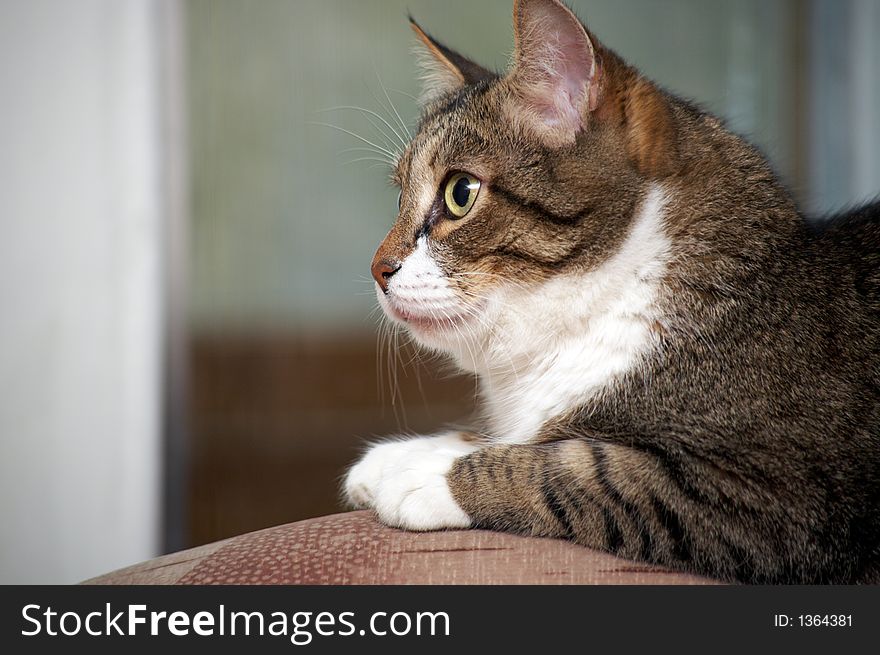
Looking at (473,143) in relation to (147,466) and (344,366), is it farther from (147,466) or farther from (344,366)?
(147,466)

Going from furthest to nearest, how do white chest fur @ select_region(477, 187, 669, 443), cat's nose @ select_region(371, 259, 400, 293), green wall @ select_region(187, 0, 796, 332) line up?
green wall @ select_region(187, 0, 796, 332) < cat's nose @ select_region(371, 259, 400, 293) < white chest fur @ select_region(477, 187, 669, 443)

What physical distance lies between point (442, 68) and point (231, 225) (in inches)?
44.9

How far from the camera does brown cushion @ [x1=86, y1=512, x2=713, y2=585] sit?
0.80 metres

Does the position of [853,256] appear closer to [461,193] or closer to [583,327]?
[583,327]

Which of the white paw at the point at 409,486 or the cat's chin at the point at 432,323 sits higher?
the cat's chin at the point at 432,323

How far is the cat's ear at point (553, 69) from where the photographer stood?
108 cm

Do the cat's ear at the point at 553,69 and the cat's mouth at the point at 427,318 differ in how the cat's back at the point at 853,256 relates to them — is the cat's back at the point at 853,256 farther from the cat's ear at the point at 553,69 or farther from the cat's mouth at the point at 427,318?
the cat's mouth at the point at 427,318

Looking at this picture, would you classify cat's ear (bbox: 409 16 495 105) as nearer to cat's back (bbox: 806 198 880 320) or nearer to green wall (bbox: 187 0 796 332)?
cat's back (bbox: 806 198 880 320)

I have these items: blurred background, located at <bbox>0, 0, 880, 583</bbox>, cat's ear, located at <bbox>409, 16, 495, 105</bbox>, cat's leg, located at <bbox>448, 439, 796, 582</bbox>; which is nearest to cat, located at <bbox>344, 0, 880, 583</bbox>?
cat's leg, located at <bbox>448, 439, 796, 582</bbox>

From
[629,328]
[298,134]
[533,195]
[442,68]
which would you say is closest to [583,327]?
[629,328]

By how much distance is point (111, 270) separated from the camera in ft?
7.65

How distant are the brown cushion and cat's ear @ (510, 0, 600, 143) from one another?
1.83ft

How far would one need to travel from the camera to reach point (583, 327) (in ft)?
3.58

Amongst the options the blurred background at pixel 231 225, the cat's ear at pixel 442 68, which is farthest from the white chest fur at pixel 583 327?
the blurred background at pixel 231 225
